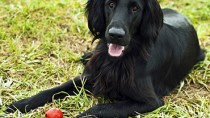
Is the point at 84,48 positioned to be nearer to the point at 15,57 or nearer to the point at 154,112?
the point at 15,57

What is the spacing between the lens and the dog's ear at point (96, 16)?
3695 mm

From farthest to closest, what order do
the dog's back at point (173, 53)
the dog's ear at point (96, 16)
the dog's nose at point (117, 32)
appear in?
the dog's back at point (173, 53) < the dog's ear at point (96, 16) < the dog's nose at point (117, 32)

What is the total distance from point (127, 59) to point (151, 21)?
0.42 m

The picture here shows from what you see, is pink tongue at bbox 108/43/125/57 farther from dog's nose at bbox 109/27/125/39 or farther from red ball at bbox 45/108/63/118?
red ball at bbox 45/108/63/118

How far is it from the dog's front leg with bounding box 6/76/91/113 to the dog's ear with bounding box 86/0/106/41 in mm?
531

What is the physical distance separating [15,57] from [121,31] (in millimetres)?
1728

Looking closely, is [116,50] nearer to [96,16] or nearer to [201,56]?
[96,16]

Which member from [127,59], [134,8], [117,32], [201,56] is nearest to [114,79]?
[127,59]

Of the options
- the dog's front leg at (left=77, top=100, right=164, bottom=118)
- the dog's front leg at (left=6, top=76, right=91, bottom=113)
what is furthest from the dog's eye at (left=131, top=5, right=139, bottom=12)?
the dog's front leg at (left=6, top=76, right=91, bottom=113)

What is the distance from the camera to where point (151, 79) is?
152 inches

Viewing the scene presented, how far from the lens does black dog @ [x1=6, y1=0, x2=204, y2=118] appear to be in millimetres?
3484

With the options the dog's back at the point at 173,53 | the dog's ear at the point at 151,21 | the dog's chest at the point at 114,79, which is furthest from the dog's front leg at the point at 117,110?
the dog's ear at the point at 151,21

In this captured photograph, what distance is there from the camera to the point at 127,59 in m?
3.73

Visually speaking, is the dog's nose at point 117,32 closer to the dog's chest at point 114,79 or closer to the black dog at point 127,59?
the black dog at point 127,59
